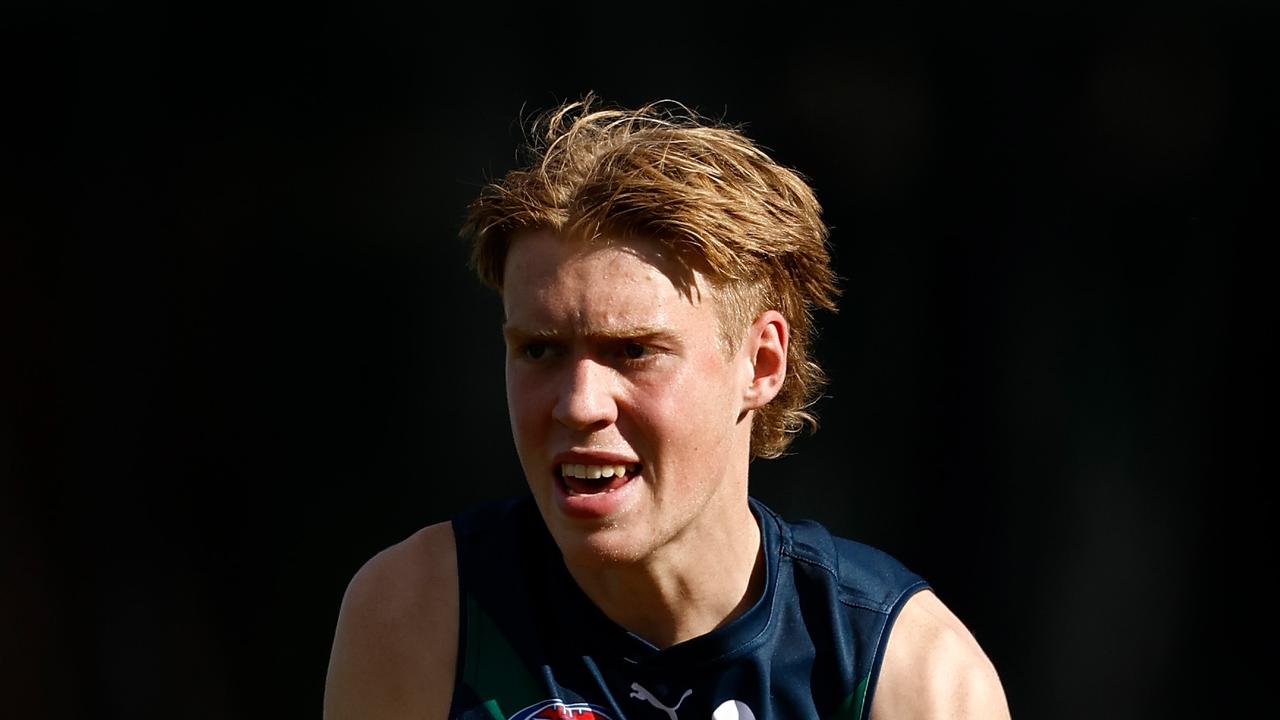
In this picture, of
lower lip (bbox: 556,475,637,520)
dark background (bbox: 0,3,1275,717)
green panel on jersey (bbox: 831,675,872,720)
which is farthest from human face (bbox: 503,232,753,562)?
dark background (bbox: 0,3,1275,717)

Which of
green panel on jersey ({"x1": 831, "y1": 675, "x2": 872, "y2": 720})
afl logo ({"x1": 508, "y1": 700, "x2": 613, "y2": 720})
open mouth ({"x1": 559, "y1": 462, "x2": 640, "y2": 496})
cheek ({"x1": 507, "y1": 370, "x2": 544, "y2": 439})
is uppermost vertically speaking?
cheek ({"x1": 507, "y1": 370, "x2": 544, "y2": 439})

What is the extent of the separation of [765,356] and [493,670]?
639mm

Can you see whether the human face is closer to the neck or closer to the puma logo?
the neck

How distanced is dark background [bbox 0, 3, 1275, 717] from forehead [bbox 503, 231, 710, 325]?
3.56ft

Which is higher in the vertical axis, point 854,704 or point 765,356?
point 765,356

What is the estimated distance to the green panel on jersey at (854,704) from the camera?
1979 millimetres

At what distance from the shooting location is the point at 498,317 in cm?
302

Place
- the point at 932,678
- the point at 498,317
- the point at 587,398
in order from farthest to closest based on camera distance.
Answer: the point at 498,317 → the point at 932,678 → the point at 587,398

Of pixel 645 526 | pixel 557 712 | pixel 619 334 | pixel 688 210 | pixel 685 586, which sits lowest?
pixel 557 712

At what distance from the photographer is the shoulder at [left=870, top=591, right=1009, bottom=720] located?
196 cm

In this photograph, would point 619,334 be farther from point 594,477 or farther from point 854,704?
point 854,704

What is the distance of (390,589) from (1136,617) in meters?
1.67

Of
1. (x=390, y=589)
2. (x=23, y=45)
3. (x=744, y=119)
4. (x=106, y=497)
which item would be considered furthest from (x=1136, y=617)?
(x=23, y=45)

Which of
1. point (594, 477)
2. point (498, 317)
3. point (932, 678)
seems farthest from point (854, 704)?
point (498, 317)
